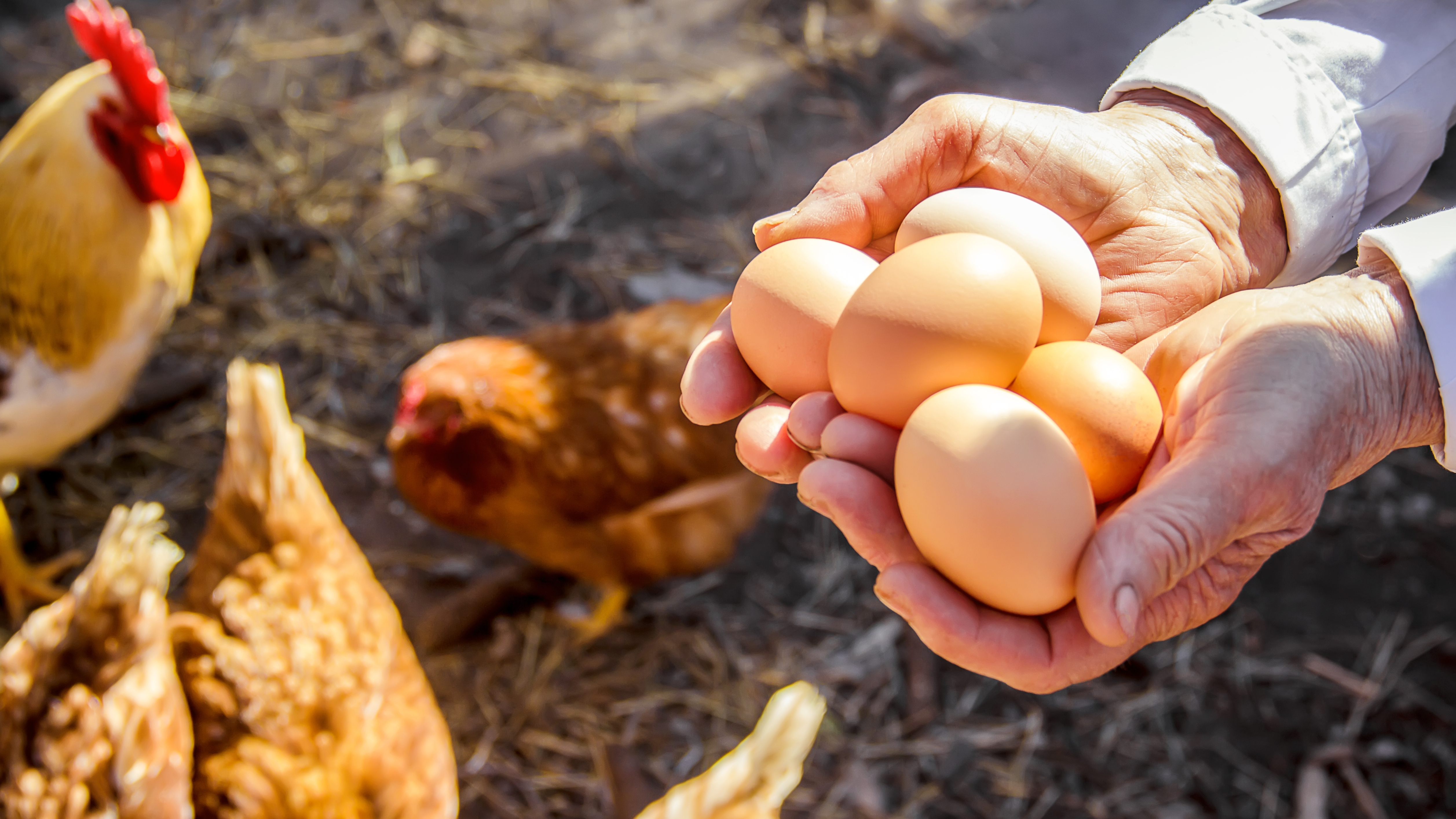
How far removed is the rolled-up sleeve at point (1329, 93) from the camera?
4.55 ft

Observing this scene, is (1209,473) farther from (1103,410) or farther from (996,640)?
(996,640)

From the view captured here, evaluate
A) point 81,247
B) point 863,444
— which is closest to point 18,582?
point 81,247

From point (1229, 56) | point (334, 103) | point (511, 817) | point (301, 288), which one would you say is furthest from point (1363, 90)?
point (334, 103)

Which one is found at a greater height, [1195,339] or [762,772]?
[1195,339]

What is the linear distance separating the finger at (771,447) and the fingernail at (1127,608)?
444 mm

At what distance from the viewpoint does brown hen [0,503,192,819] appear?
53.2 inches

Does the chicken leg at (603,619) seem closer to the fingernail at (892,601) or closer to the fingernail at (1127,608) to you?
the fingernail at (892,601)

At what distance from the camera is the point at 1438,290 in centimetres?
108

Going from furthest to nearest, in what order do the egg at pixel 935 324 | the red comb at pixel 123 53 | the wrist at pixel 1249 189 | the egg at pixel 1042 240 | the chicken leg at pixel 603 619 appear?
the chicken leg at pixel 603 619 → the red comb at pixel 123 53 → the wrist at pixel 1249 189 → the egg at pixel 1042 240 → the egg at pixel 935 324

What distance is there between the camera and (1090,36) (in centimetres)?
323

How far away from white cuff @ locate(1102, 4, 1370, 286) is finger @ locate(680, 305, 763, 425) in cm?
85

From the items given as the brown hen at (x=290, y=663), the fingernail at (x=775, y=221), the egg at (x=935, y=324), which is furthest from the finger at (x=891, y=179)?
the brown hen at (x=290, y=663)

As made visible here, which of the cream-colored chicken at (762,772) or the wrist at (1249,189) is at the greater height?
the wrist at (1249,189)

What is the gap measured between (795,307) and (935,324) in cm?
20
